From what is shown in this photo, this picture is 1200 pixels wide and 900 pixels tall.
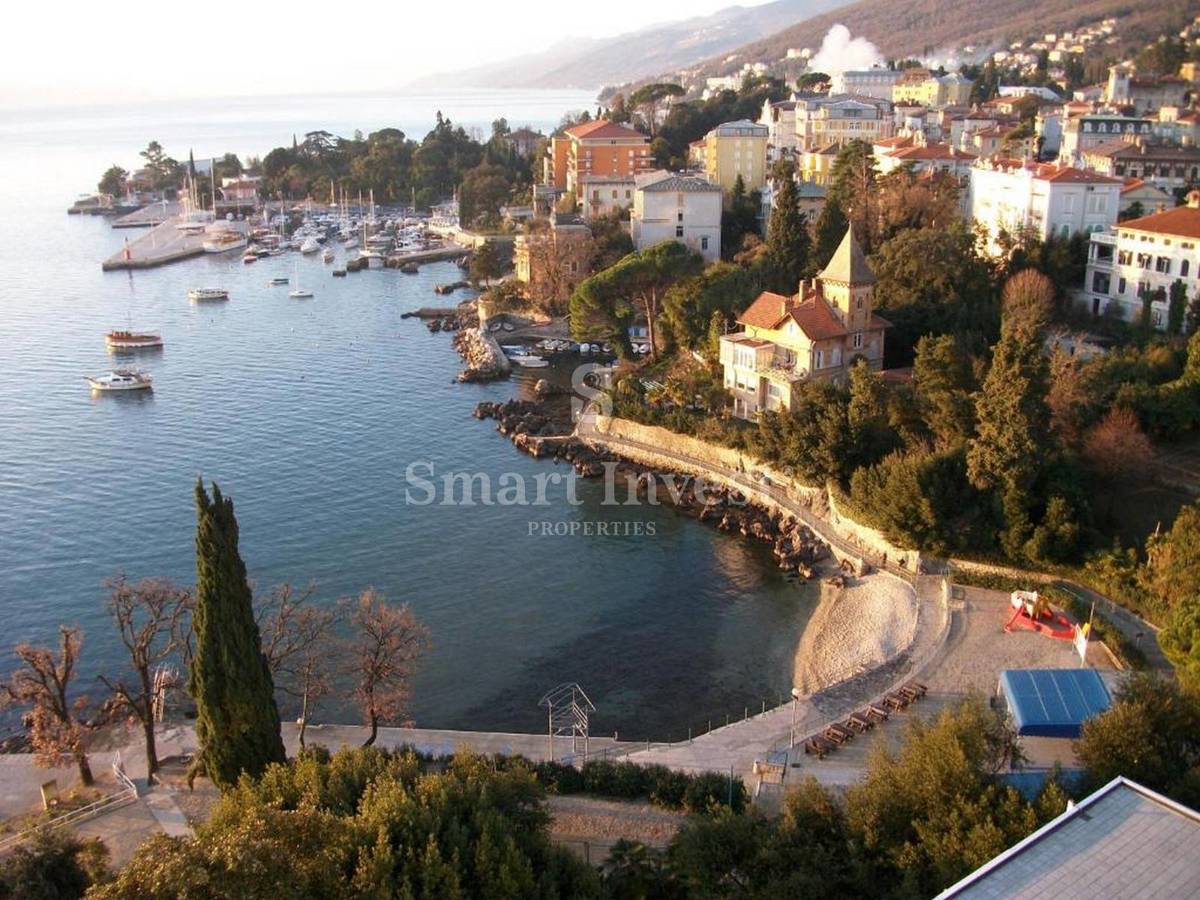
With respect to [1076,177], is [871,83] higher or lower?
higher

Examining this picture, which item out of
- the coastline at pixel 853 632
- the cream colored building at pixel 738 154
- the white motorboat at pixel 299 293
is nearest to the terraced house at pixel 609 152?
the cream colored building at pixel 738 154

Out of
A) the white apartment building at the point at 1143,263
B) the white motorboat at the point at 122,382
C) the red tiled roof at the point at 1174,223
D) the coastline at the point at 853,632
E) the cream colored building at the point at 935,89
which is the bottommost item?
the coastline at the point at 853,632

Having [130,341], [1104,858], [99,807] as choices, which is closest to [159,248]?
[130,341]

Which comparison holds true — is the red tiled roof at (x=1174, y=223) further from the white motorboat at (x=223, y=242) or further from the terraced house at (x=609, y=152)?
the white motorboat at (x=223, y=242)

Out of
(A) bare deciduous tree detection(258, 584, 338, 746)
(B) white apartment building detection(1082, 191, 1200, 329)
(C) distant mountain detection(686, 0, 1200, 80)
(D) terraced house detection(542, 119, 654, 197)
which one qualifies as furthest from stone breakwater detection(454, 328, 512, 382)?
(C) distant mountain detection(686, 0, 1200, 80)

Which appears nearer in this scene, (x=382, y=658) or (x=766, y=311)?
(x=382, y=658)

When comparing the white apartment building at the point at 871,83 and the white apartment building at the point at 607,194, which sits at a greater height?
the white apartment building at the point at 871,83

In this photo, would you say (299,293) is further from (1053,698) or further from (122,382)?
(1053,698)
